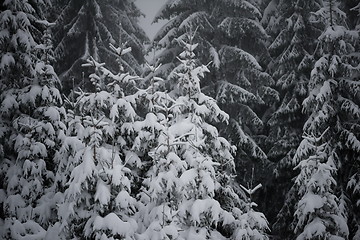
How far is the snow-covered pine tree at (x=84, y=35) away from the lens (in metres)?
17.2

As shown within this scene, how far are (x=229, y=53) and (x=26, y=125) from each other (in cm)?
930

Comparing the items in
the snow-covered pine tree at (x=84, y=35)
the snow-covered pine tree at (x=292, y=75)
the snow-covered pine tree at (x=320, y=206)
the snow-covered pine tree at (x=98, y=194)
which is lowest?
the snow-covered pine tree at (x=320, y=206)

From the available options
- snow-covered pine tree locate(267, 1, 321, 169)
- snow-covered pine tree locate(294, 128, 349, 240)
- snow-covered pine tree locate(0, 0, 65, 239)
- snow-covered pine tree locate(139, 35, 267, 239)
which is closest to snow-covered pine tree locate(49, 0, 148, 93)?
snow-covered pine tree locate(0, 0, 65, 239)

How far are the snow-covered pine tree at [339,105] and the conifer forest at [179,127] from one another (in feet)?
0.18

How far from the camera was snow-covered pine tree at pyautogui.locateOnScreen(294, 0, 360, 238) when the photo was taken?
12867mm

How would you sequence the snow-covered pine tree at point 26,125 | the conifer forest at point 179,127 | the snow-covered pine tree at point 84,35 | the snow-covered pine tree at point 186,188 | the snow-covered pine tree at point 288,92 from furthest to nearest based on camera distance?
the snow-covered pine tree at point 84,35 → the snow-covered pine tree at point 288,92 → the snow-covered pine tree at point 26,125 → the conifer forest at point 179,127 → the snow-covered pine tree at point 186,188

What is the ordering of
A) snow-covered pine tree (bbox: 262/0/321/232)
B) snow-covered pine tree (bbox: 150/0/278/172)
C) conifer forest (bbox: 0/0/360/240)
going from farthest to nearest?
snow-covered pine tree (bbox: 262/0/321/232), snow-covered pine tree (bbox: 150/0/278/172), conifer forest (bbox: 0/0/360/240)

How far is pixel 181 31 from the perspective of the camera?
15766mm

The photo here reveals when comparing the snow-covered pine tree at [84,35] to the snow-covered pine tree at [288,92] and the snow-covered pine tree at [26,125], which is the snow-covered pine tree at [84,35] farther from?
the snow-covered pine tree at [288,92]

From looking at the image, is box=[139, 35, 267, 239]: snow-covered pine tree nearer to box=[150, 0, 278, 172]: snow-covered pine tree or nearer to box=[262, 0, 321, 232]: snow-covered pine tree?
box=[150, 0, 278, 172]: snow-covered pine tree

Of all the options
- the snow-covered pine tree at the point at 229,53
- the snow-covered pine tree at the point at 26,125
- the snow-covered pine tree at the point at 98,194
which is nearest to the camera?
the snow-covered pine tree at the point at 98,194

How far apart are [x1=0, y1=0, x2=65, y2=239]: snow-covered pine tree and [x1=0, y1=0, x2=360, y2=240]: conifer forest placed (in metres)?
0.04

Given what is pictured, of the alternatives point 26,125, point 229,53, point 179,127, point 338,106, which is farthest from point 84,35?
point 338,106

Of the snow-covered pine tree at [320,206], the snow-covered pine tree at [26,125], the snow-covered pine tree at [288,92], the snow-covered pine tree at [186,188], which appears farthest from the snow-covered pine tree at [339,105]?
the snow-covered pine tree at [26,125]
